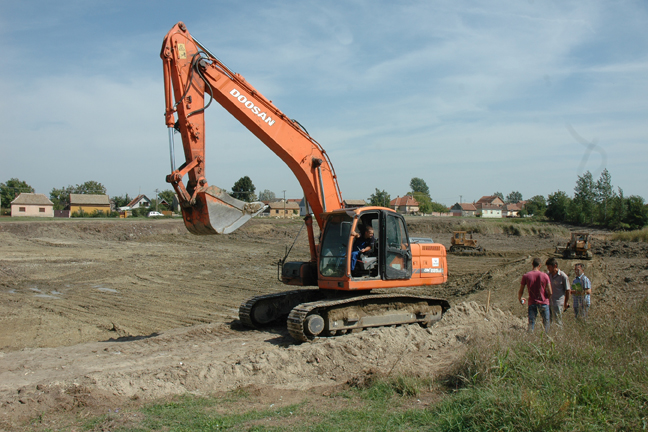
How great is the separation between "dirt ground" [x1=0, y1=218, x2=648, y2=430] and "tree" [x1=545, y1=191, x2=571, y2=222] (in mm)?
31519

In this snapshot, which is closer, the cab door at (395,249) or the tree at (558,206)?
the cab door at (395,249)

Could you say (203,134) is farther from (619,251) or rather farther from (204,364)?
(619,251)

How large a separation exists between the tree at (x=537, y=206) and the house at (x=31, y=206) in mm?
66700

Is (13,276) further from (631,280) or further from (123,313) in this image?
(631,280)

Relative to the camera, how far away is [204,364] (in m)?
6.85

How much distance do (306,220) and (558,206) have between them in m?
54.0

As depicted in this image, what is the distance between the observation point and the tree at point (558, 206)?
55.3 meters

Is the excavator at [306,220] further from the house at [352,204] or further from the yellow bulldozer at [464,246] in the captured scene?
the yellow bulldozer at [464,246]

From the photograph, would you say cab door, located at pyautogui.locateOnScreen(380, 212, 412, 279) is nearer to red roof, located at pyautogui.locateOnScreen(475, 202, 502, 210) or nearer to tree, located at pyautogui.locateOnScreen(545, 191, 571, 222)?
tree, located at pyautogui.locateOnScreen(545, 191, 571, 222)

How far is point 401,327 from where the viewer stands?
895 centimetres

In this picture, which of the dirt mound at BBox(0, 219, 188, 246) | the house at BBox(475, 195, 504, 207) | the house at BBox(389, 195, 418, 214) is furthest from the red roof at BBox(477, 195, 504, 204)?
the dirt mound at BBox(0, 219, 188, 246)

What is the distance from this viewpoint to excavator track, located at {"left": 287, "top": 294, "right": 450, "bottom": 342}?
7.99 meters

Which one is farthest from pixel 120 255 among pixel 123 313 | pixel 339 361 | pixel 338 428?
→ pixel 338 428

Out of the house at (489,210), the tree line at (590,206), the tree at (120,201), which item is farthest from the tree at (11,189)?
the house at (489,210)
